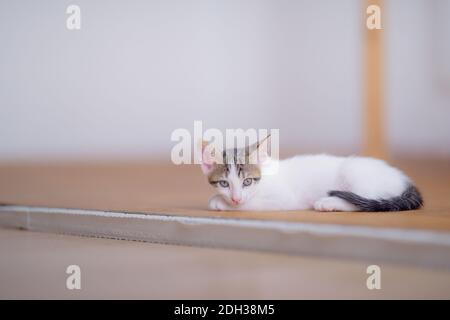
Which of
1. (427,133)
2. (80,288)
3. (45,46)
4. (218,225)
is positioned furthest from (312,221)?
(427,133)

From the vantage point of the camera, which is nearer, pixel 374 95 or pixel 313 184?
pixel 313 184

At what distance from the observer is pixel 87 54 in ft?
15.5

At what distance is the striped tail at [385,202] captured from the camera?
2039 mm

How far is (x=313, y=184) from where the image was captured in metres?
2.23

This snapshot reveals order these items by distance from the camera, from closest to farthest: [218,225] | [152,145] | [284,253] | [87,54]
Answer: [284,253] → [218,225] → [87,54] → [152,145]

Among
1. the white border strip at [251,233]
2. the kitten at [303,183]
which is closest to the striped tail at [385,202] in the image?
the kitten at [303,183]

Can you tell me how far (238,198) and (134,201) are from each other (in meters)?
0.65

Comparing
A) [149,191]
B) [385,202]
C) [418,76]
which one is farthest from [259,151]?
[418,76]

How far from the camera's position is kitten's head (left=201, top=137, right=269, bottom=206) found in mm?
2125

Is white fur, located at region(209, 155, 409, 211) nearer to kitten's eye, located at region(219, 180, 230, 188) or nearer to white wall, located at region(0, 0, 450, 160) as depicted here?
kitten's eye, located at region(219, 180, 230, 188)

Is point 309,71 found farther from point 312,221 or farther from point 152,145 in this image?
point 312,221

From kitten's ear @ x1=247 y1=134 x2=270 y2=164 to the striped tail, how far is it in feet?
0.88

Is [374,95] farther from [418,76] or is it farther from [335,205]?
[335,205]

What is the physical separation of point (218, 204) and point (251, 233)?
44 cm
